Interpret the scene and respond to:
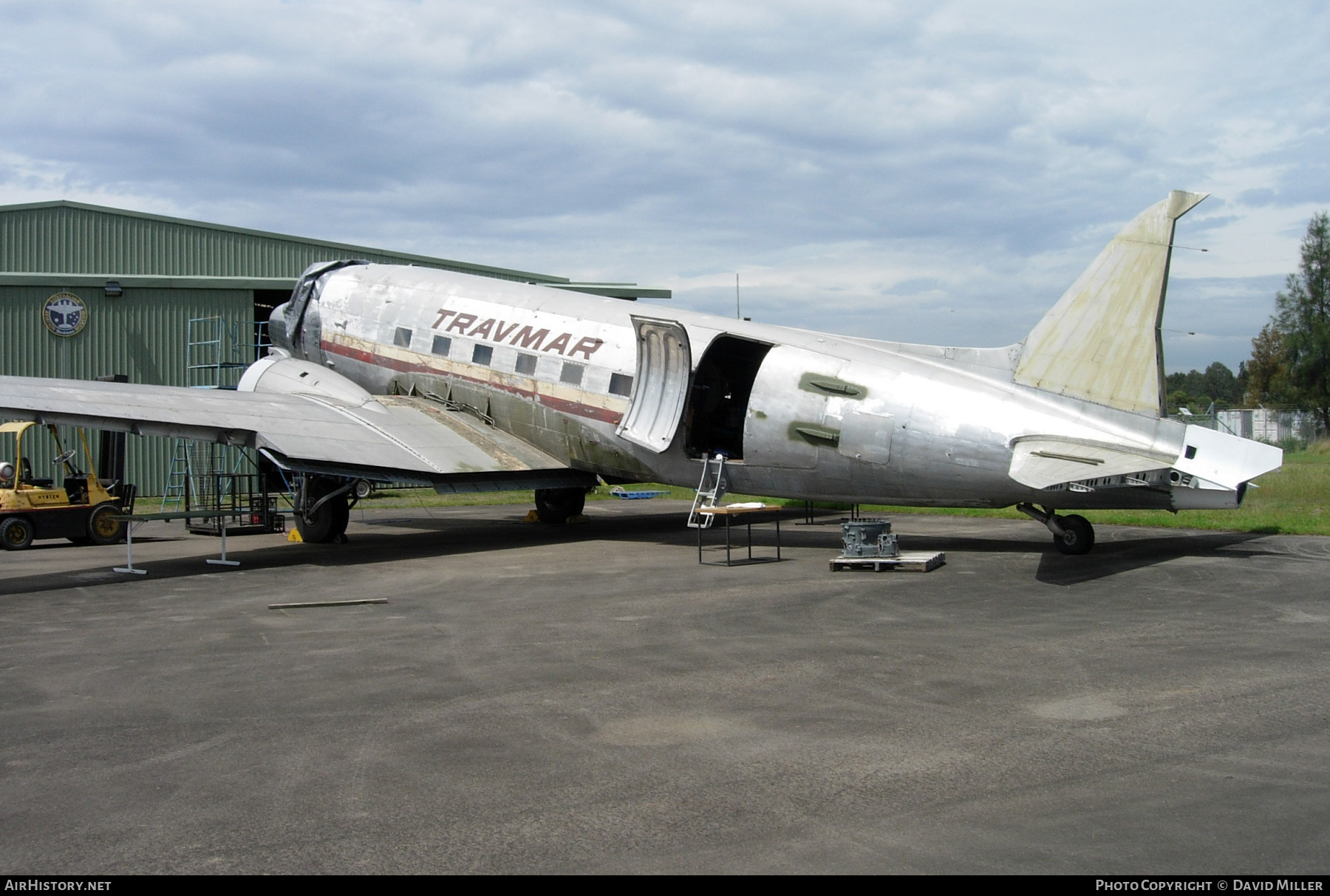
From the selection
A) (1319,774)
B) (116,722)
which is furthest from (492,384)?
(1319,774)

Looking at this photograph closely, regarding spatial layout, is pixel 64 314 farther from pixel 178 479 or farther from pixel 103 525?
pixel 103 525

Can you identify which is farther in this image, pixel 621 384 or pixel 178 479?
pixel 178 479

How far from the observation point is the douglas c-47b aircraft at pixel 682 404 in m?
13.8

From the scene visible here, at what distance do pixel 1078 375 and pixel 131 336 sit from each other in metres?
29.8

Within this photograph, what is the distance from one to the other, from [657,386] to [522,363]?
3.22 meters

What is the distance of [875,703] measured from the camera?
747 centimetres

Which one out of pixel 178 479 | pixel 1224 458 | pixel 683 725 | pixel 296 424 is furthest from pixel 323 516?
pixel 178 479

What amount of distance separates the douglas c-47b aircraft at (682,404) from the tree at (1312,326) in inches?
2338

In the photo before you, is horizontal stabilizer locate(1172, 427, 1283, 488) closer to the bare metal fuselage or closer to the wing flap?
the bare metal fuselage

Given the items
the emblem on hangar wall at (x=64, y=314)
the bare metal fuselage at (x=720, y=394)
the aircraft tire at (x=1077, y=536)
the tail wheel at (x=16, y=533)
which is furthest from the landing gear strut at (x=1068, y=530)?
the emblem on hangar wall at (x=64, y=314)

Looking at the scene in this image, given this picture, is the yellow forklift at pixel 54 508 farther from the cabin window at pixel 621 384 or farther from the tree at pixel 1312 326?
the tree at pixel 1312 326

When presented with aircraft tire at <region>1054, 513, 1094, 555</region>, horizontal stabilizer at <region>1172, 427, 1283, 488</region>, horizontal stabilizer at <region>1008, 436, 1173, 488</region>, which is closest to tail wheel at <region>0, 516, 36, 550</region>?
horizontal stabilizer at <region>1008, 436, 1173, 488</region>

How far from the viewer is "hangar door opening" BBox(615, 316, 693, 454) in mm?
17562

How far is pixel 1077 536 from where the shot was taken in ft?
49.4
